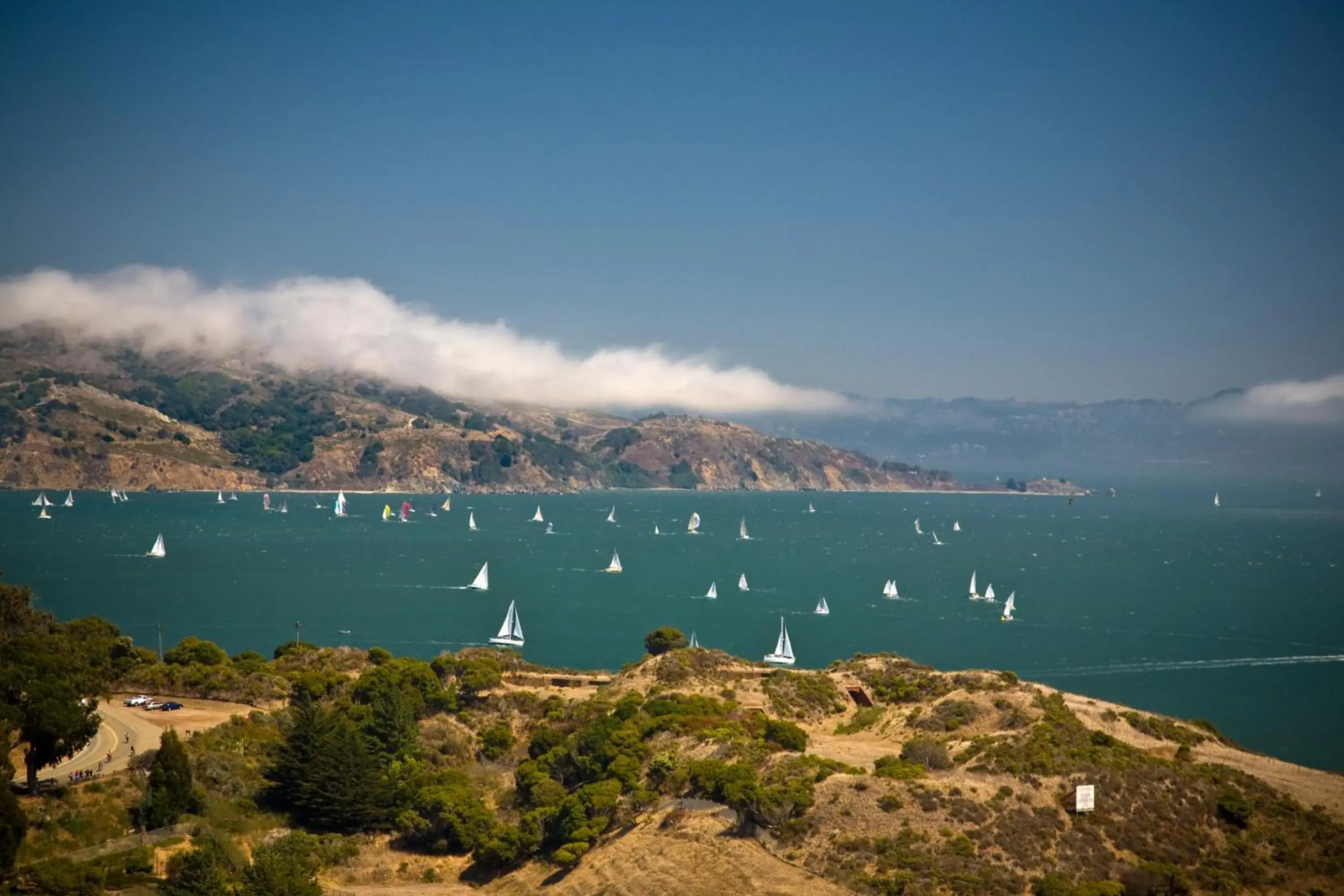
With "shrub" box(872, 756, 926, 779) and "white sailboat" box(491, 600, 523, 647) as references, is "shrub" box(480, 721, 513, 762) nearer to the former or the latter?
"shrub" box(872, 756, 926, 779)

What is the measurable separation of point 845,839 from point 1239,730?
4408 cm

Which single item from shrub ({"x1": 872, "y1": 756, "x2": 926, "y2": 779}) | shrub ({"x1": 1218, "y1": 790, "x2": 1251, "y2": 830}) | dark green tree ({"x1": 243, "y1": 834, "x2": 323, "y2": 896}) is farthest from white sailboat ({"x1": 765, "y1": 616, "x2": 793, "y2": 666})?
dark green tree ({"x1": 243, "y1": 834, "x2": 323, "y2": 896})

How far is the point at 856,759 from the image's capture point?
4391 centimetres

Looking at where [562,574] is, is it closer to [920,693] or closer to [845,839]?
[920,693]

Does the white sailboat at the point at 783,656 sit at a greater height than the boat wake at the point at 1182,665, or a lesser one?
greater

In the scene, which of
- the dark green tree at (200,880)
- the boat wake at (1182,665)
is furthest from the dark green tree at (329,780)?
the boat wake at (1182,665)

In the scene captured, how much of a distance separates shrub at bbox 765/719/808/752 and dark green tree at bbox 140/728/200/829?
68.0ft

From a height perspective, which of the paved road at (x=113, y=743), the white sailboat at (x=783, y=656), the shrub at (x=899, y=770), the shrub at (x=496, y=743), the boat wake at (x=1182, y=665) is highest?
the shrub at (x=899, y=770)

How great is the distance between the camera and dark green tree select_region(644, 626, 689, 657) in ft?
231

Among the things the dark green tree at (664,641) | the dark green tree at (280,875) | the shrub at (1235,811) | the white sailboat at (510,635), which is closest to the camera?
the dark green tree at (280,875)

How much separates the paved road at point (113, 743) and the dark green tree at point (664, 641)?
2945 centimetres

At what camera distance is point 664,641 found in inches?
2785

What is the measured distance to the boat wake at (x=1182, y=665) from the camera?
282 ft

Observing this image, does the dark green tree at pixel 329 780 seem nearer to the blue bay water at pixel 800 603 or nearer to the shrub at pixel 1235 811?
the shrub at pixel 1235 811
